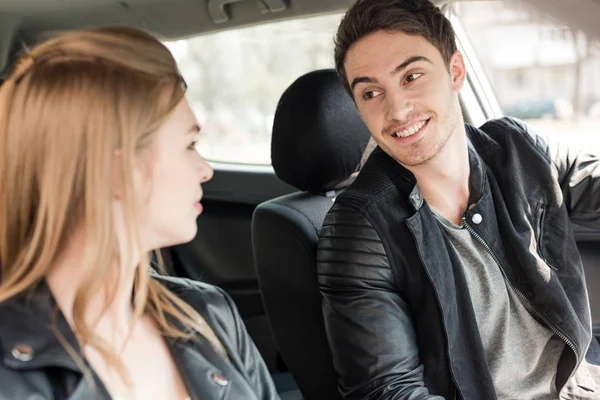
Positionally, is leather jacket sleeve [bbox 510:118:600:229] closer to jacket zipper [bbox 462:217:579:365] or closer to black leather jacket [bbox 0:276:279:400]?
jacket zipper [bbox 462:217:579:365]

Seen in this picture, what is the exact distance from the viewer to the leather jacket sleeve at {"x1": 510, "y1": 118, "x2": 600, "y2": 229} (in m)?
2.12

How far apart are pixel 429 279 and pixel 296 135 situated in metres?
0.60

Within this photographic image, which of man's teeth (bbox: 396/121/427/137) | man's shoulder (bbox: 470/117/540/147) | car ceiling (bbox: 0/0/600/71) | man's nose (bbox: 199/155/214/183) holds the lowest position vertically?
man's shoulder (bbox: 470/117/540/147)

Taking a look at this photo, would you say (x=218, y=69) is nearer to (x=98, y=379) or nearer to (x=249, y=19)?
(x=249, y=19)

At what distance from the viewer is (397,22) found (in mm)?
1932

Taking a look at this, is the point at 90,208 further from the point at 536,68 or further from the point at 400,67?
the point at 536,68

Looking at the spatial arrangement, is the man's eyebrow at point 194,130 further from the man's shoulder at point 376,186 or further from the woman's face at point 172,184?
the man's shoulder at point 376,186

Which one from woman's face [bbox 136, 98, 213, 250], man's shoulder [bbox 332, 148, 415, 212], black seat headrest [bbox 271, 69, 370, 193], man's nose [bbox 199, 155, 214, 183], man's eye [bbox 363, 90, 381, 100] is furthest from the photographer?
black seat headrest [bbox 271, 69, 370, 193]

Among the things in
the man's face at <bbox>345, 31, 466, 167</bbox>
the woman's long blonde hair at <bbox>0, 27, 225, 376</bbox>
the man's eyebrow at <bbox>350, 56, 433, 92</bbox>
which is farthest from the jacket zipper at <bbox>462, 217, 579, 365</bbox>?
the woman's long blonde hair at <bbox>0, 27, 225, 376</bbox>

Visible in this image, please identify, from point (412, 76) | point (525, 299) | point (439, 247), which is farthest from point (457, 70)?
point (525, 299)

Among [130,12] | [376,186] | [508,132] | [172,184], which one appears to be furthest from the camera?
[130,12]

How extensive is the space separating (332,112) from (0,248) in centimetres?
110

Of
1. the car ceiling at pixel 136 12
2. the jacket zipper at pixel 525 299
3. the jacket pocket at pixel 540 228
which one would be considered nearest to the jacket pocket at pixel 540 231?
the jacket pocket at pixel 540 228

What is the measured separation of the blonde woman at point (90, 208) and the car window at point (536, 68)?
1.37 meters
